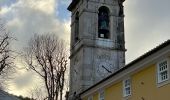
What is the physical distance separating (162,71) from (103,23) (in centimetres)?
2393

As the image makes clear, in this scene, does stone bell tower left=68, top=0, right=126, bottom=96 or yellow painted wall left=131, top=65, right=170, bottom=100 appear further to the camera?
stone bell tower left=68, top=0, right=126, bottom=96

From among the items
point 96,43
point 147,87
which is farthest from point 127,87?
point 96,43

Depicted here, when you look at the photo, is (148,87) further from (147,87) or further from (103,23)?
(103,23)

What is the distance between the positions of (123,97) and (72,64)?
20.2 m

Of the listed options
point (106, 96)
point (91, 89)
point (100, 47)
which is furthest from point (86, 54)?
point (106, 96)

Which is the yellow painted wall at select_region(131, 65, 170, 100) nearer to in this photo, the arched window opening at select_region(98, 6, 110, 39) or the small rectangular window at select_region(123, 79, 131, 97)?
the small rectangular window at select_region(123, 79, 131, 97)

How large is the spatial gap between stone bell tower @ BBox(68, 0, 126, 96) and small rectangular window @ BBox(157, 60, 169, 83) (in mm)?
20257

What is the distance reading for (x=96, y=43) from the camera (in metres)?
46.4

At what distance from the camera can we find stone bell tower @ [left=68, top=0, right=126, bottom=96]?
4556cm

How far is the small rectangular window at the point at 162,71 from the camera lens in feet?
79.5

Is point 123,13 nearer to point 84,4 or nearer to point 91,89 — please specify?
point 84,4

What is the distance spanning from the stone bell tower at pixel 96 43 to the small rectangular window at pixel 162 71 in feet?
66.5

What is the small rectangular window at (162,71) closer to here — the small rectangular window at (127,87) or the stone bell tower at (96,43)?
the small rectangular window at (127,87)

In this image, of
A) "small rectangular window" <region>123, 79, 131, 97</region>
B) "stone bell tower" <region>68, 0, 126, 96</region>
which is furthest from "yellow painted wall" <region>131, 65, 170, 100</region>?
"stone bell tower" <region>68, 0, 126, 96</region>
